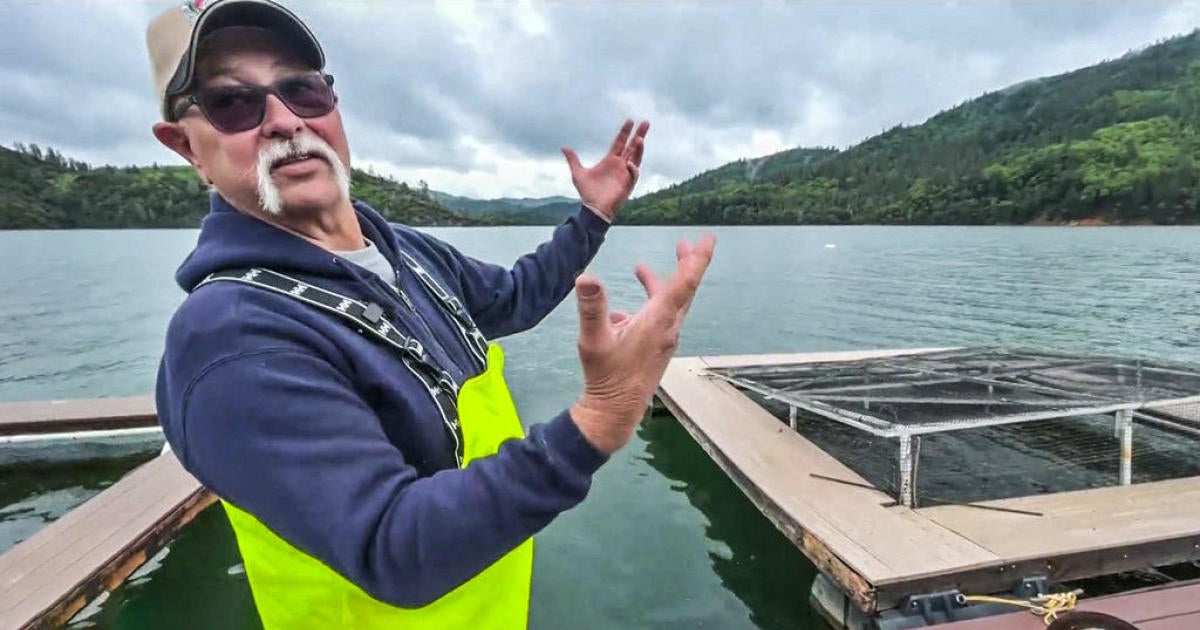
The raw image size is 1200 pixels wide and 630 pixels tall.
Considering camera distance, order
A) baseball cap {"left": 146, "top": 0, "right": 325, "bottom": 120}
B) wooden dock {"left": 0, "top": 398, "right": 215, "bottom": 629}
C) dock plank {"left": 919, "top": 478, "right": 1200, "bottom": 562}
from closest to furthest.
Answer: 1. baseball cap {"left": 146, "top": 0, "right": 325, "bottom": 120}
2. dock plank {"left": 919, "top": 478, "right": 1200, "bottom": 562}
3. wooden dock {"left": 0, "top": 398, "right": 215, "bottom": 629}

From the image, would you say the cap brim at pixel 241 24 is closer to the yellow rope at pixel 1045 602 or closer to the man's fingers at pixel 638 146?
the man's fingers at pixel 638 146

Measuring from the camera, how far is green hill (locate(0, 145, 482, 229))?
106375 mm

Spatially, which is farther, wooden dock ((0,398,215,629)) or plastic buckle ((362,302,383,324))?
wooden dock ((0,398,215,629))

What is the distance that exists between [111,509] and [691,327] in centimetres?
1602

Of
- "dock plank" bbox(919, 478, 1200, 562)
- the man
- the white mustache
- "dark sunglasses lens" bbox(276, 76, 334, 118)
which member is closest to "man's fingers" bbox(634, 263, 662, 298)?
the man

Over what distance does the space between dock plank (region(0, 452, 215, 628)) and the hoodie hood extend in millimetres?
4846

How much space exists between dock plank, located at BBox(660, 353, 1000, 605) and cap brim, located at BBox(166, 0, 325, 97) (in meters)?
4.39

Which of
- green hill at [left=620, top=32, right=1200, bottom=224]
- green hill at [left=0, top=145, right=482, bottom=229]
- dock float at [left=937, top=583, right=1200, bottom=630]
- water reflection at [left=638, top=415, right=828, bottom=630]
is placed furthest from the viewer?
green hill at [left=0, top=145, right=482, bottom=229]

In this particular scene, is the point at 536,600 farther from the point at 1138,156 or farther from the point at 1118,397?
the point at 1138,156

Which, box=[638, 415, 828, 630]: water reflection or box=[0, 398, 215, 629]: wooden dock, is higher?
box=[0, 398, 215, 629]: wooden dock

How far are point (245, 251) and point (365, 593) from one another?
2.57ft

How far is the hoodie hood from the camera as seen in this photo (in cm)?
142

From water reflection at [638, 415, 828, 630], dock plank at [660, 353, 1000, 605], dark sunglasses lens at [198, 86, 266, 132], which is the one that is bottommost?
water reflection at [638, 415, 828, 630]

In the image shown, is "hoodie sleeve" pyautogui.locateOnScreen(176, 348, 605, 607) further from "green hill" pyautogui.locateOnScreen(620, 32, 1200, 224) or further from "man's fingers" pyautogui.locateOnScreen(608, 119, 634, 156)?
"green hill" pyautogui.locateOnScreen(620, 32, 1200, 224)
